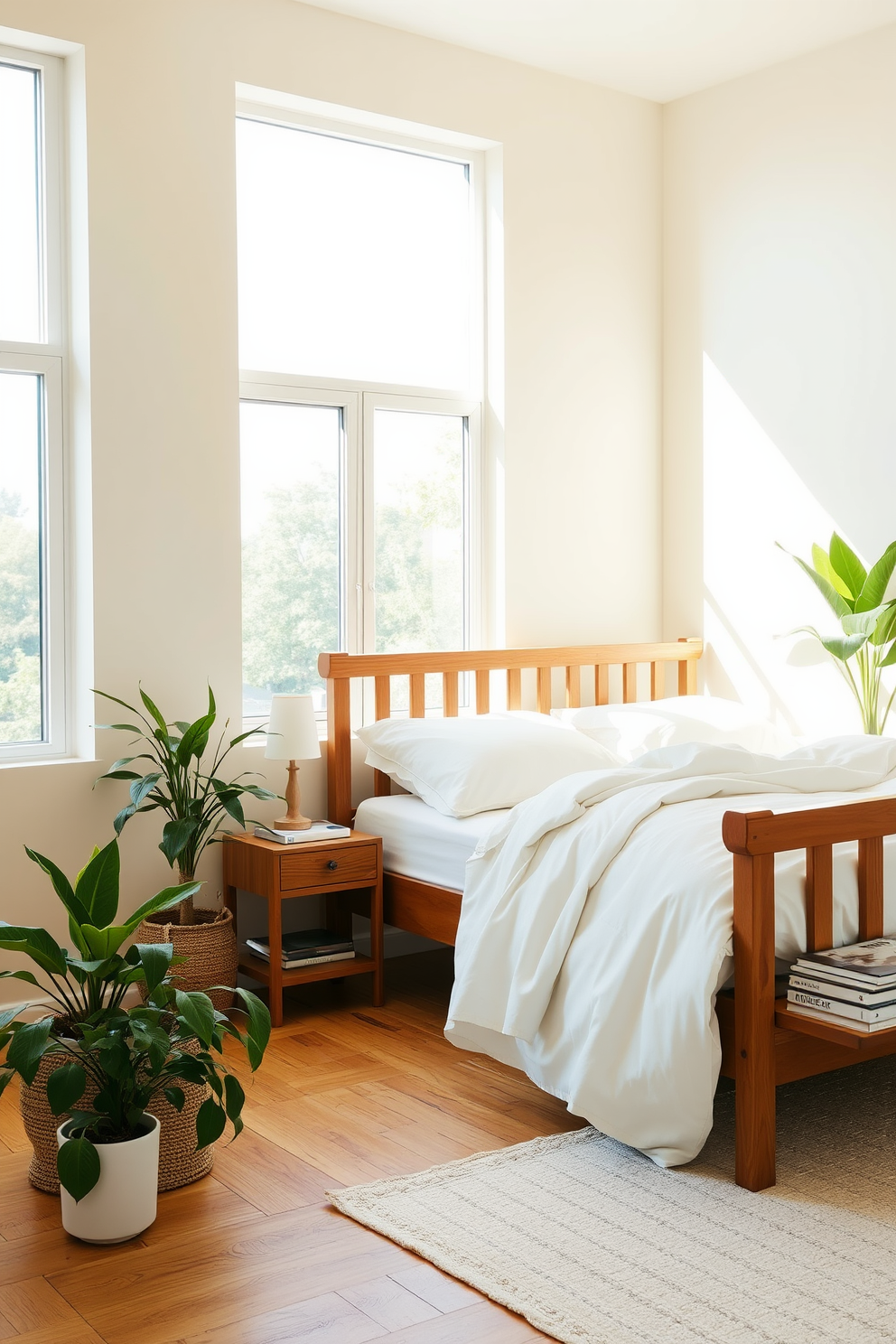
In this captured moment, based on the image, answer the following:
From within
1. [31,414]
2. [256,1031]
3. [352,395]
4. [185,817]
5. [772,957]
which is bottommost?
[256,1031]

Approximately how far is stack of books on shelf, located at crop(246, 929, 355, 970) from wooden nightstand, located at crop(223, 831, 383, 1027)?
0.06 feet

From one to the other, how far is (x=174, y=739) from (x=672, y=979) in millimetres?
1533

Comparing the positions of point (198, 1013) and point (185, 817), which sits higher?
point (185, 817)

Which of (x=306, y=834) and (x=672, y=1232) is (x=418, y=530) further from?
(x=672, y=1232)

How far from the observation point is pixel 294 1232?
2.27 meters

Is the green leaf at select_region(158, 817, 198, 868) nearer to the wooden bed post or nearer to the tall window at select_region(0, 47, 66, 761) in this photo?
the tall window at select_region(0, 47, 66, 761)

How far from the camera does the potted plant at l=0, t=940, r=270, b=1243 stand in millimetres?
2174

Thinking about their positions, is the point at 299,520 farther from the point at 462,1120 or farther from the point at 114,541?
the point at 462,1120

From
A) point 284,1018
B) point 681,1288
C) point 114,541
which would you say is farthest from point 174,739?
point 681,1288

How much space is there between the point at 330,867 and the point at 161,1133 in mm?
1165

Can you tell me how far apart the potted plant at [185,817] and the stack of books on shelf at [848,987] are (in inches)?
60.9

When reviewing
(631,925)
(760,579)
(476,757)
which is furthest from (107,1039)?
(760,579)

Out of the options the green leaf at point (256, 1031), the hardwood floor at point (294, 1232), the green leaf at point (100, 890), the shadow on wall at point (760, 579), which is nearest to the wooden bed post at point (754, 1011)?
the hardwood floor at point (294, 1232)

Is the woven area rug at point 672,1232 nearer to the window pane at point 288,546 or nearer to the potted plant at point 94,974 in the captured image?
the potted plant at point 94,974
